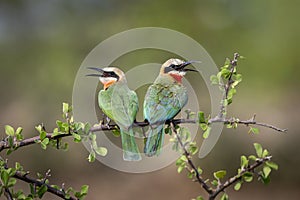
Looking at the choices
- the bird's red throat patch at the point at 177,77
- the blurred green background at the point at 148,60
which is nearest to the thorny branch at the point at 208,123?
the bird's red throat patch at the point at 177,77

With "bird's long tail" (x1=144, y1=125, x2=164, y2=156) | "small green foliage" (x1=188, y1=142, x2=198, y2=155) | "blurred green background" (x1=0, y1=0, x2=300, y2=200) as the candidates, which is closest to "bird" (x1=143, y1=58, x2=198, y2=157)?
"bird's long tail" (x1=144, y1=125, x2=164, y2=156)

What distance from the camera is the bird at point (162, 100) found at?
1411 mm

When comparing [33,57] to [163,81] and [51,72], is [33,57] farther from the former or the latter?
[163,81]

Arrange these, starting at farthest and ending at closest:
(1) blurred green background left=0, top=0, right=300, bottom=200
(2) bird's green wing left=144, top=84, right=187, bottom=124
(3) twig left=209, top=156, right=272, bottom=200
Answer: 1. (1) blurred green background left=0, top=0, right=300, bottom=200
2. (2) bird's green wing left=144, top=84, right=187, bottom=124
3. (3) twig left=209, top=156, right=272, bottom=200

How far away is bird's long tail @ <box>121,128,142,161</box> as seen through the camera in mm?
1403

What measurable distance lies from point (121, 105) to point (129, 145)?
11cm

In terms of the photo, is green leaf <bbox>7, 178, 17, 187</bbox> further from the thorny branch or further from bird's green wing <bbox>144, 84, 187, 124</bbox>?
bird's green wing <bbox>144, 84, 187, 124</bbox>

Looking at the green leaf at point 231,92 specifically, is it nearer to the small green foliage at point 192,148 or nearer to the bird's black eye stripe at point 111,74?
the small green foliage at point 192,148

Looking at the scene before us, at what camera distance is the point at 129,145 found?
1.43 meters

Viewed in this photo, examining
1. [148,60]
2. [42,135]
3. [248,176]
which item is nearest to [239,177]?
[248,176]

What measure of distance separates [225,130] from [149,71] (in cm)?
401

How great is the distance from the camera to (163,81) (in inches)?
60.3

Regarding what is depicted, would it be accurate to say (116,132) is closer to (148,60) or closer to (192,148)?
(192,148)

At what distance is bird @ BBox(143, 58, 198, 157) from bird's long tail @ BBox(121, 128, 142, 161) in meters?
0.03
